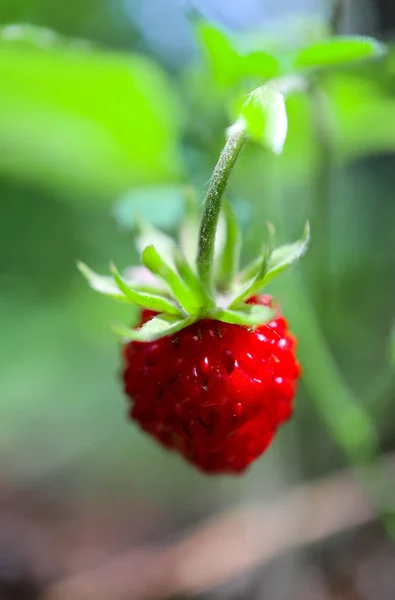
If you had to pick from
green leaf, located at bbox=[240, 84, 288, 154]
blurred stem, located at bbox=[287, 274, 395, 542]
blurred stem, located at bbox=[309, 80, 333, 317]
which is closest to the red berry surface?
green leaf, located at bbox=[240, 84, 288, 154]

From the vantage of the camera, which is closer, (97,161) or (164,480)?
(97,161)

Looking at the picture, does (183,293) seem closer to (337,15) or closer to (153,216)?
(153,216)

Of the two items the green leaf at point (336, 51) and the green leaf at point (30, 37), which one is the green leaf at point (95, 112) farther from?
the green leaf at point (336, 51)

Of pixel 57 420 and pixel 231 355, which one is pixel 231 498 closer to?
pixel 57 420

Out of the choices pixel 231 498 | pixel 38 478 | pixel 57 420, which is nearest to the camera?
pixel 231 498

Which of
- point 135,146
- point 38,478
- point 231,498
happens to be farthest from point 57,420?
point 135,146

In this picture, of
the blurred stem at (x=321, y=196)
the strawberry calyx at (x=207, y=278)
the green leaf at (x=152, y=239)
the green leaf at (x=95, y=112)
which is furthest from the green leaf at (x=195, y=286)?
the green leaf at (x=95, y=112)

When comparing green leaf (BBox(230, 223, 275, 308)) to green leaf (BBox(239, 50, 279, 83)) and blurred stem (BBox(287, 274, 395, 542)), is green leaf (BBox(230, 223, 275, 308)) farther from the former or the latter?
blurred stem (BBox(287, 274, 395, 542))
